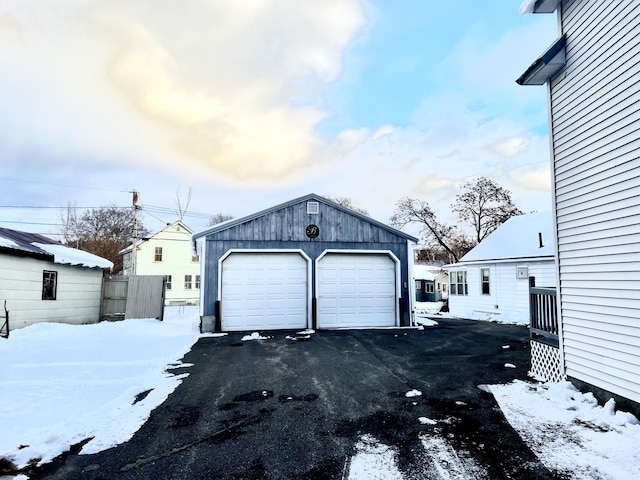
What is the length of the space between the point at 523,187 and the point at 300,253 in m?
26.0

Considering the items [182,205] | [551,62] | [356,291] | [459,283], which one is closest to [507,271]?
[459,283]

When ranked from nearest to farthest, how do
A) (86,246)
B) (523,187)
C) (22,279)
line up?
(22,279) → (523,187) → (86,246)

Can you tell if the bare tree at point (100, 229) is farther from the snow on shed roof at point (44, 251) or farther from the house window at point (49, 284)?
the house window at point (49, 284)

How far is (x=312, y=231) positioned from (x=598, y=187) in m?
9.29

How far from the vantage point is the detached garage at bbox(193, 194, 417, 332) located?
12.4 m

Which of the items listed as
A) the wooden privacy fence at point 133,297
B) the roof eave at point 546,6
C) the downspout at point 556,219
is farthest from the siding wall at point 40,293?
the roof eave at point 546,6

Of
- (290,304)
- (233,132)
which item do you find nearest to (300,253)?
(290,304)

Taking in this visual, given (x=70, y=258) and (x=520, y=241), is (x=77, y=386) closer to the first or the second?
(x=70, y=258)

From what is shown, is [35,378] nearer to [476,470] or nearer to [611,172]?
[476,470]

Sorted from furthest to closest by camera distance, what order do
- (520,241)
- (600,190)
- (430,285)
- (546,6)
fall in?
(430,285) → (520,241) → (546,6) → (600,190)

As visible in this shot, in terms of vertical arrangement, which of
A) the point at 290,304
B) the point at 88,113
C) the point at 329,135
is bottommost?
the point at 290,304

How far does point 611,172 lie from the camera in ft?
15.3

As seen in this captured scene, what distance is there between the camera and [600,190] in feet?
15.8

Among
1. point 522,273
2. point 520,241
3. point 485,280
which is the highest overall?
point 520,241
